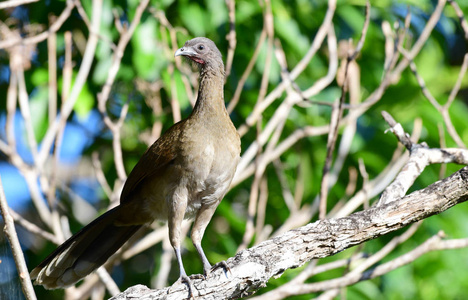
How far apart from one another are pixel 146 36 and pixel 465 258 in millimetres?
3025

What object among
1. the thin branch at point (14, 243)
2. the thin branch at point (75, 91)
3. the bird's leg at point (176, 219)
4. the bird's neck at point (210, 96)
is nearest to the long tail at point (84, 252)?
the bird's leg at point (176, 219)

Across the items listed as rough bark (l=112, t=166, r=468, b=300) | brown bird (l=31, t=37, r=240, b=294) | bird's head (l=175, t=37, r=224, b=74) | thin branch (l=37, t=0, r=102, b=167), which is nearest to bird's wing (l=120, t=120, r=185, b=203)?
brown bird (l=31, t=37, r=240, b=294)

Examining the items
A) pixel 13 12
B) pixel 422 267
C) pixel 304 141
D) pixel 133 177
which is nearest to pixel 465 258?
pixel 422 267

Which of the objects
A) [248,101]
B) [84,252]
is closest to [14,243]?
[84,252]

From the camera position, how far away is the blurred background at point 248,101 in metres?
4.44

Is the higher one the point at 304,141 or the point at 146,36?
the point at 146,36

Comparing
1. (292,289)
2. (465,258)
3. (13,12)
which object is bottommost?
(465,258)

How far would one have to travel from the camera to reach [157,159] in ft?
12.4

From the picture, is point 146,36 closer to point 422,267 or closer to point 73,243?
point 73,243

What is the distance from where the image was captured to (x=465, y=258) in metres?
5.06

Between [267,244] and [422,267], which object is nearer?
[267,244]

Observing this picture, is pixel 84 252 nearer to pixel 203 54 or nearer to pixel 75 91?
pixel 75 91

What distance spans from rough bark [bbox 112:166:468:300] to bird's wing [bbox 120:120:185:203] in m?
0.96

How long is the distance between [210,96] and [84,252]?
50.0 inches
